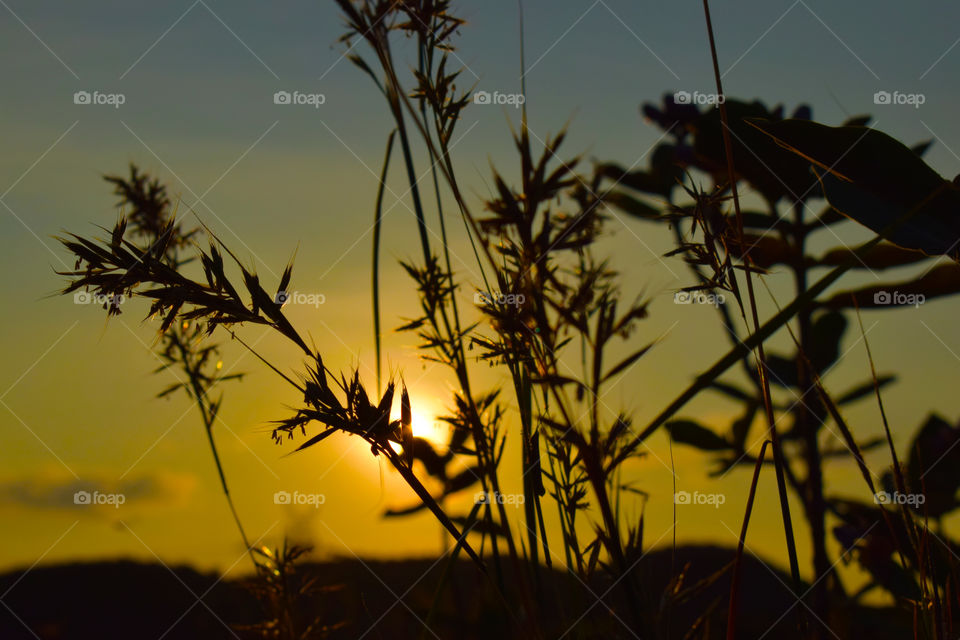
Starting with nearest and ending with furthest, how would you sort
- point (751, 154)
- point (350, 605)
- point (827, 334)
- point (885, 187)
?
1. point (885, 187)
2. point (751, 154)
3. point (350, 605)
4. point (827, 334)

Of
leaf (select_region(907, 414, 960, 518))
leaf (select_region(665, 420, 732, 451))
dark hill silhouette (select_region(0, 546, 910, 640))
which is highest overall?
leaf (select_region(665, 420, 732, 451))

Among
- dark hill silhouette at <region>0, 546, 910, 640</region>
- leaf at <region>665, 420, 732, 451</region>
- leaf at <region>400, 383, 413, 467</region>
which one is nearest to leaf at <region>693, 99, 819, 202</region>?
leaf at <region>400, 383, 413, 467</region>

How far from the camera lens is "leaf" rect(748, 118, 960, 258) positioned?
1301 millimetres

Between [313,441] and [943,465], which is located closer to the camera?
[313,441]

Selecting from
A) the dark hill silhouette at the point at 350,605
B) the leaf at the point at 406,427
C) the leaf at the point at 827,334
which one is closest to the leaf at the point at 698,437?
the dark hill silhouette at the point at 350,605

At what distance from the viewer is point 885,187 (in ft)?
4.55

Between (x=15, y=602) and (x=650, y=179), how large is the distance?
3528 mm

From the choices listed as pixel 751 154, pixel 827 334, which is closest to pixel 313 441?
pixel 751 154

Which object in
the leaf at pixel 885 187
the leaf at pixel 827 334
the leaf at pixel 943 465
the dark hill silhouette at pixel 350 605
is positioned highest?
the leaf at pixel 827 334

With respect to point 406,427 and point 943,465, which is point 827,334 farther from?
point 406,427

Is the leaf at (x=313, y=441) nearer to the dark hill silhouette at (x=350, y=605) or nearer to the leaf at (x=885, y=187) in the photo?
the dark hill silhouette at (x=350, y=605)

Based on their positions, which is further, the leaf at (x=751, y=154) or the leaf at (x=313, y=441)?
the leaf at (x=751, y=154)

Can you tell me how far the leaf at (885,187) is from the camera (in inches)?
51.2

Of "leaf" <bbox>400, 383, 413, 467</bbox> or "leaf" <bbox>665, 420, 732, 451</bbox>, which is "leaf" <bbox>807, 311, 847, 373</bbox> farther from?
"leaf" <bbox>400, 383, 413, 467</bbox>
